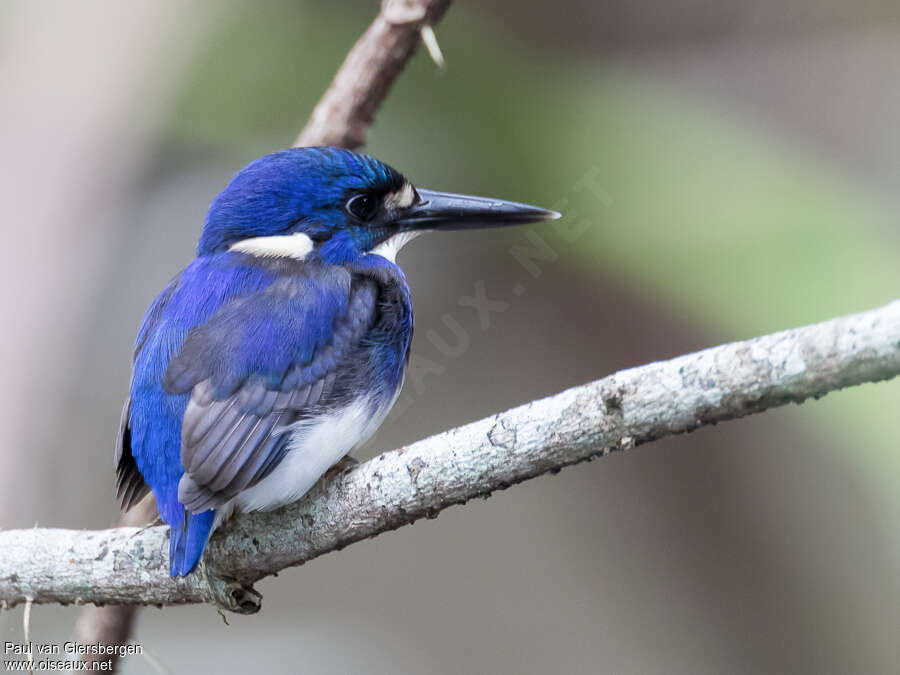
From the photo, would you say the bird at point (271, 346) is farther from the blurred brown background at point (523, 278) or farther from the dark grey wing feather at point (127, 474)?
the blurred brown background at point (523, 278)

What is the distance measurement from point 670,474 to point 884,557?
2.67 feet

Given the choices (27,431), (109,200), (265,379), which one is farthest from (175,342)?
(109,200)

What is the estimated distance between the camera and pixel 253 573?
1.76 metres

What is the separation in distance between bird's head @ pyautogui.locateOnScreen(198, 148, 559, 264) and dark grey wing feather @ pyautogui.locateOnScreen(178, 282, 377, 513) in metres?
0.25

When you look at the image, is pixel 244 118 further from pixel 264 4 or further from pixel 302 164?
pixel 302 164

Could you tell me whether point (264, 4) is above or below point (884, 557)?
above

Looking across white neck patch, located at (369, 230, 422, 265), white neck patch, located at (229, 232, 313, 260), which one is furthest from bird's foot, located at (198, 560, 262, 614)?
white neck patch, located at (369, 230, 422, 265)

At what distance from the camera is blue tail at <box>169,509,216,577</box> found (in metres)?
1.62

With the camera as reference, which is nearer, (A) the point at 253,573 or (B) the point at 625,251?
(A) the point at 253,573

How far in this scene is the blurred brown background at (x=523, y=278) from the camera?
2.76 m

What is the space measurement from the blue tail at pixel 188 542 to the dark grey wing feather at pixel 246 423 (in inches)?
1.5
